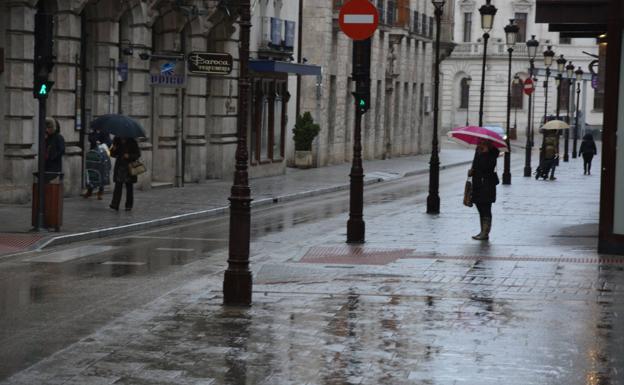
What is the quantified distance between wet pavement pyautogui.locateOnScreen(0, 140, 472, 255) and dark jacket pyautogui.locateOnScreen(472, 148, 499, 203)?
590 centimetres

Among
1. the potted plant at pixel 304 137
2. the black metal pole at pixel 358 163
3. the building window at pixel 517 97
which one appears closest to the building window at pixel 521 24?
the building window at pixel 517 97

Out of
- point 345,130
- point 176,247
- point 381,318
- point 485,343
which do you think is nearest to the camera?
point 485,343

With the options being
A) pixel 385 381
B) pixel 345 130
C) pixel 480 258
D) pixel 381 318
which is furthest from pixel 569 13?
pixel 345 130

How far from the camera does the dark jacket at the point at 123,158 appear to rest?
86.2ft

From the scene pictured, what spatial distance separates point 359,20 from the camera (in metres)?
20.6

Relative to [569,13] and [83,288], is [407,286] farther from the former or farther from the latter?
[569,13]

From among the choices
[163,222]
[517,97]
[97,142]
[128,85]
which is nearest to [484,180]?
[163,222]

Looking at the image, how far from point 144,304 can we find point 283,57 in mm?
31091

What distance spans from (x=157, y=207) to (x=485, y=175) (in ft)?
27.1

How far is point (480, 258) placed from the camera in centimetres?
1886

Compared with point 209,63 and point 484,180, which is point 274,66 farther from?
point 484,180

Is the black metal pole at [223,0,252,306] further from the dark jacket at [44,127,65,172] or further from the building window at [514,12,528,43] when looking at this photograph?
the building window at [514,12,528,43]

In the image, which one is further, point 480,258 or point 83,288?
point 480,258

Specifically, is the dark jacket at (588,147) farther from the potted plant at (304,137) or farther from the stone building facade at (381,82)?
the potted plant at (304,137)
